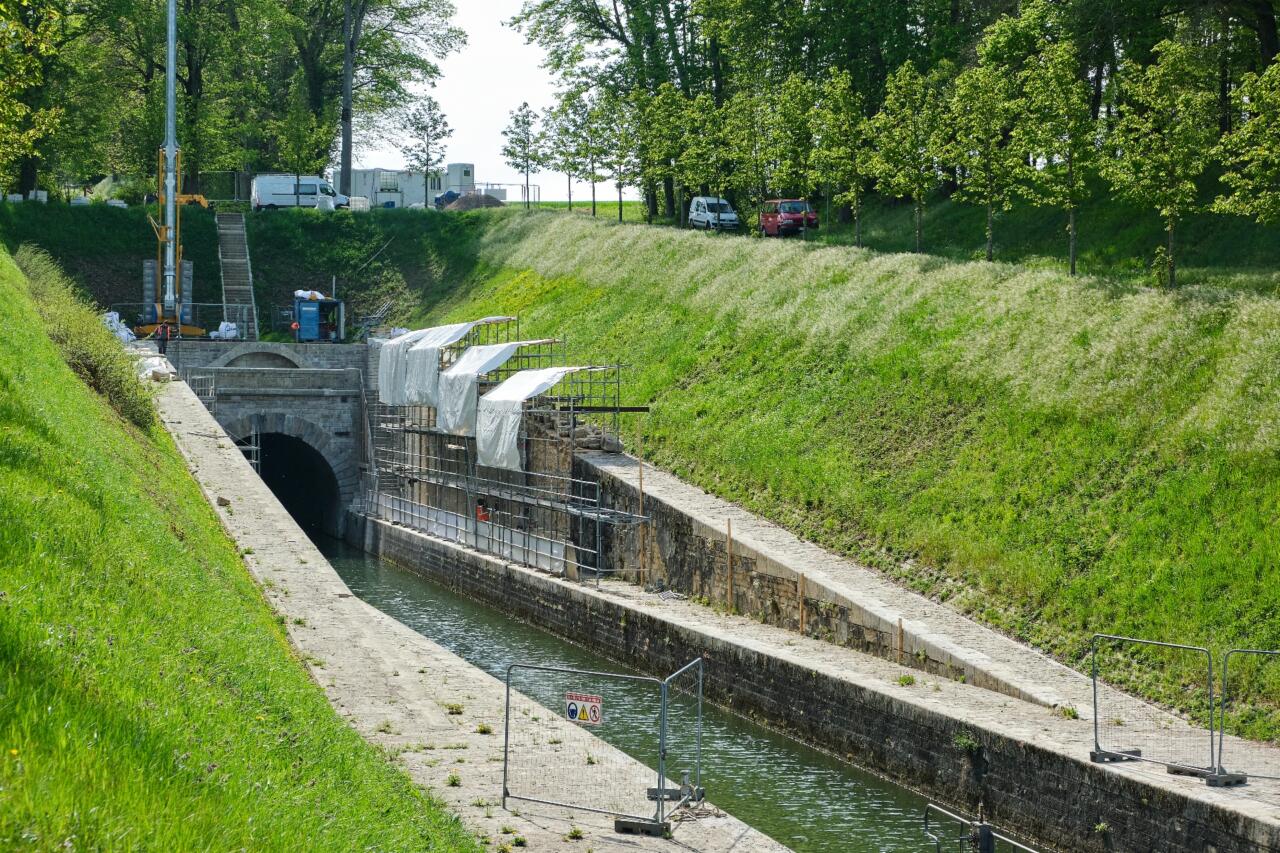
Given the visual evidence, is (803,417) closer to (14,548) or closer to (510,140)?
(14,548)

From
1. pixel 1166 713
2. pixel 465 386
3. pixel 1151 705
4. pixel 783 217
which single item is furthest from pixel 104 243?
pixel 1166 713

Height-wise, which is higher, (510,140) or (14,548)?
(510,140)

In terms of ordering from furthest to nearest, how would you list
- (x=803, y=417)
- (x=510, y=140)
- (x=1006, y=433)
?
(x=510, y=140) < (x=803, y=417) < (x=1006, y=433)

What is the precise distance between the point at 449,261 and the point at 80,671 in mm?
53870

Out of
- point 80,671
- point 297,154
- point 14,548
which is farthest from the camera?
A: point 297,154

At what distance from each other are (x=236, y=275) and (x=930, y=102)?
1226 inches

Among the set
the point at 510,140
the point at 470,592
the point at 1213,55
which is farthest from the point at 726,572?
the point at 510,140

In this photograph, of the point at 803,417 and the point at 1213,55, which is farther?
the point at 1213,55

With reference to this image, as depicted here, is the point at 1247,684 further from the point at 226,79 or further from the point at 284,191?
the point at 226,79

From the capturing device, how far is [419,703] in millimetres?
16078

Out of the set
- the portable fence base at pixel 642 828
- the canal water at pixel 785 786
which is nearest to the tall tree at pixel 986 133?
the canal water at pixel 785 786

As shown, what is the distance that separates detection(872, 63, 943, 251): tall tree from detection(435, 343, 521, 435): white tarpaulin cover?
37.7 ft

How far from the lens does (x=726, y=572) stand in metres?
25.8

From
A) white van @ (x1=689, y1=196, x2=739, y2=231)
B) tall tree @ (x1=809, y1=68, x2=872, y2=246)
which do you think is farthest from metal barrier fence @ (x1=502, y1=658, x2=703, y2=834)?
white van @ (x1=689, y1=196, x2=739, y2=231)
